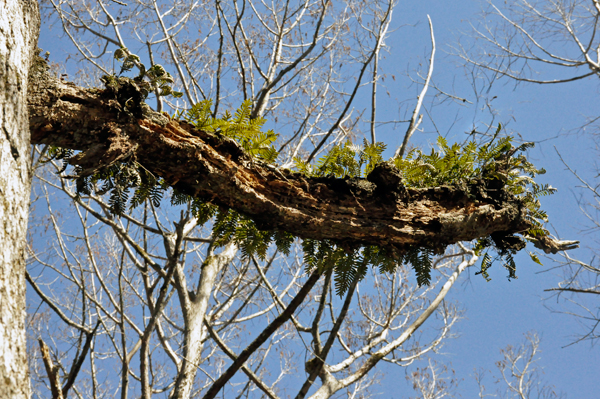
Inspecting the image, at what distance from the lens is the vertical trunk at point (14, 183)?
1049 millimetres

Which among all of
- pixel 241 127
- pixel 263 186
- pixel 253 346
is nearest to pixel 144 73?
pixel 241 127

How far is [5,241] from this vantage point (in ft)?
3.74

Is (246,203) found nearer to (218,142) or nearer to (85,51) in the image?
(218,142)

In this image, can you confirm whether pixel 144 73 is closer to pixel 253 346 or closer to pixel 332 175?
pixel 332 175

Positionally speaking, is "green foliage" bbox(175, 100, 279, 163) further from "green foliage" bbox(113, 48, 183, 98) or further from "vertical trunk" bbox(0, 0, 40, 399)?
"vertical trunk" bbox(0, 0, 40, 399)

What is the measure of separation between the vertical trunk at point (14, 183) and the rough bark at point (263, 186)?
131 mm

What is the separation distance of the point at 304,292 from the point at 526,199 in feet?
4.30

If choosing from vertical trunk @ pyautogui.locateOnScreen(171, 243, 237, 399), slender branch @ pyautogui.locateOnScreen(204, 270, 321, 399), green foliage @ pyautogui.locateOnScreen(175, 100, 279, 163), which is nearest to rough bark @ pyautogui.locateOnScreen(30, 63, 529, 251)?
green foliage @ pyautogui.locateOnScreen(175, 100, 279, 163)

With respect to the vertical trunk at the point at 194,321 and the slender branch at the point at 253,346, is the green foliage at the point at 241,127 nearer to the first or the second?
the slender branch at the point at 253,346

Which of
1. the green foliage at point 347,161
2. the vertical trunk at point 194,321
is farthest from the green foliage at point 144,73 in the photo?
the vertical trunk at point 194,321

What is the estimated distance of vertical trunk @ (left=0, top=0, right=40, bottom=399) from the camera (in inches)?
41.3

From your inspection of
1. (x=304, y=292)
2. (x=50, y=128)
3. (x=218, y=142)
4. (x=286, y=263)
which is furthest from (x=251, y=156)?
(x=286, y=263)

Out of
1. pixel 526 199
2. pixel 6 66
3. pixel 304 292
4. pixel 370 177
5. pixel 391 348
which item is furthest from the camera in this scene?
pixel 391 348

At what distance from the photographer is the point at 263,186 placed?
1834 millimetres
